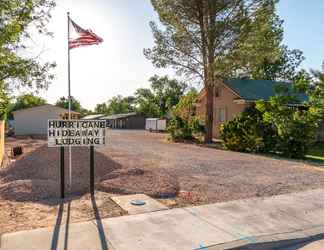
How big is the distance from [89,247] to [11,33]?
9.07 meters

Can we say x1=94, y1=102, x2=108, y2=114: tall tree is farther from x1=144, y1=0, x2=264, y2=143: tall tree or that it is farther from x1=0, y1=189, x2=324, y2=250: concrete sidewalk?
x1=0, y1=189, x2=324, y2=250: concrete sidewalk

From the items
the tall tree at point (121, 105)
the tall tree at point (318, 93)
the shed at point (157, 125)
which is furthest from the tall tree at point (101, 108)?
the tall tree at point (318, 93)

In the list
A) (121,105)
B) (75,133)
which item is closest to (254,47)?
(75,133)

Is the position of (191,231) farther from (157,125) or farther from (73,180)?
(157,125)

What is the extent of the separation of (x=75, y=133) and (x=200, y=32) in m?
17.1

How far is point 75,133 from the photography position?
7.10 metres

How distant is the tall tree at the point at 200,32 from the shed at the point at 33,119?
19519 mm

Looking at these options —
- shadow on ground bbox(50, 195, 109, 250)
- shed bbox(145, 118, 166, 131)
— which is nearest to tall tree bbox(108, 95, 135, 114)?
shed bbox(145, 118, 166, 131)

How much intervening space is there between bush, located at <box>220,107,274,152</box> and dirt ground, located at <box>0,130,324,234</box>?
4739mm

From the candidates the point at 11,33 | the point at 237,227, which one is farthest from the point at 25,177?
the point at 237,227

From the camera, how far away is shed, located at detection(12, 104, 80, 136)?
38.0 meters

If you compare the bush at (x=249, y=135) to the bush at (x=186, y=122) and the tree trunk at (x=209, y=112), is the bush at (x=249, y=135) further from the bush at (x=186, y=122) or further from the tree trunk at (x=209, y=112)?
the bush at (x=186, y=122)

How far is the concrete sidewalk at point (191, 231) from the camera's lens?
175 inches

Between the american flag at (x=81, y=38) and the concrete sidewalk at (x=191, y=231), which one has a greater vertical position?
the american flag at (x=81, y=38)
